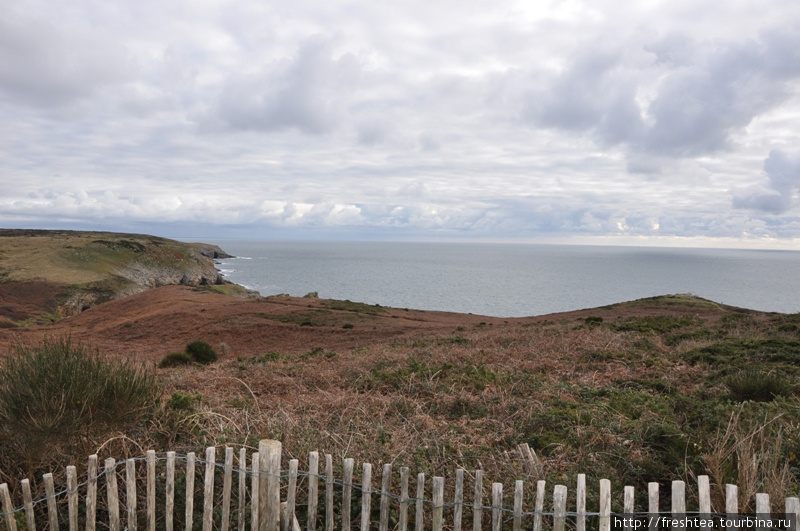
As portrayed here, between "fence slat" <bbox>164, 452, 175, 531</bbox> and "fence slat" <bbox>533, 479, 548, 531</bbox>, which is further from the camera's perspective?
"fence slat" <bbox>164, 452, 175, 531</bbox>

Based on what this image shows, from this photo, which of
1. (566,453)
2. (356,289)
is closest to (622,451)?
(566,453)

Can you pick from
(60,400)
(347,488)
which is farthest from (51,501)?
(347,488)

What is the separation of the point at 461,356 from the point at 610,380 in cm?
534

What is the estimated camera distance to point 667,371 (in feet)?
42.2

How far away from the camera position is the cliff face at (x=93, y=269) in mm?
65188

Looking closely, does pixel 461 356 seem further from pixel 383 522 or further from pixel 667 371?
pixel 383 522

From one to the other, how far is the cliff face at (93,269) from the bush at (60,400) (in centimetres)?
6044

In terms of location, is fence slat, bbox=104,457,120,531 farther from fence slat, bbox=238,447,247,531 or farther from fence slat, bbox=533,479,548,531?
fence slat, bbox=533,479,548,531

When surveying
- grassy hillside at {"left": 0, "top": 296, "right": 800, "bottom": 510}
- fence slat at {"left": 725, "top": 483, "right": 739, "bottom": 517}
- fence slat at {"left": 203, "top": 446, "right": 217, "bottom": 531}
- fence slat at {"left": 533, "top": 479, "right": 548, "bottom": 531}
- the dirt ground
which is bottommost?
the dirt ground

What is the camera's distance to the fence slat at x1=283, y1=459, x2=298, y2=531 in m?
4.54

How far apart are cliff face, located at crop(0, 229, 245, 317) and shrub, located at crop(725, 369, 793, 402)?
65.5 meters

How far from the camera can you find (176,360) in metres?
23.5

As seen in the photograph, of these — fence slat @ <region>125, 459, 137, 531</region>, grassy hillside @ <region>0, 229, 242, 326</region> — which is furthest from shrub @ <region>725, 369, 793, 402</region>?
grassy hillside @ <region>0, 229, 242, 326</region>

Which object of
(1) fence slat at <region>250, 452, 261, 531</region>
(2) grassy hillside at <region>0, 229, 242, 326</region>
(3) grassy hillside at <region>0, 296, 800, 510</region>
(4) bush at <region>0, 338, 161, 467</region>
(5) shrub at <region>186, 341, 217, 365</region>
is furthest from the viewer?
(2) grassy hillside at <region>0, 229, 242, 326</region>
